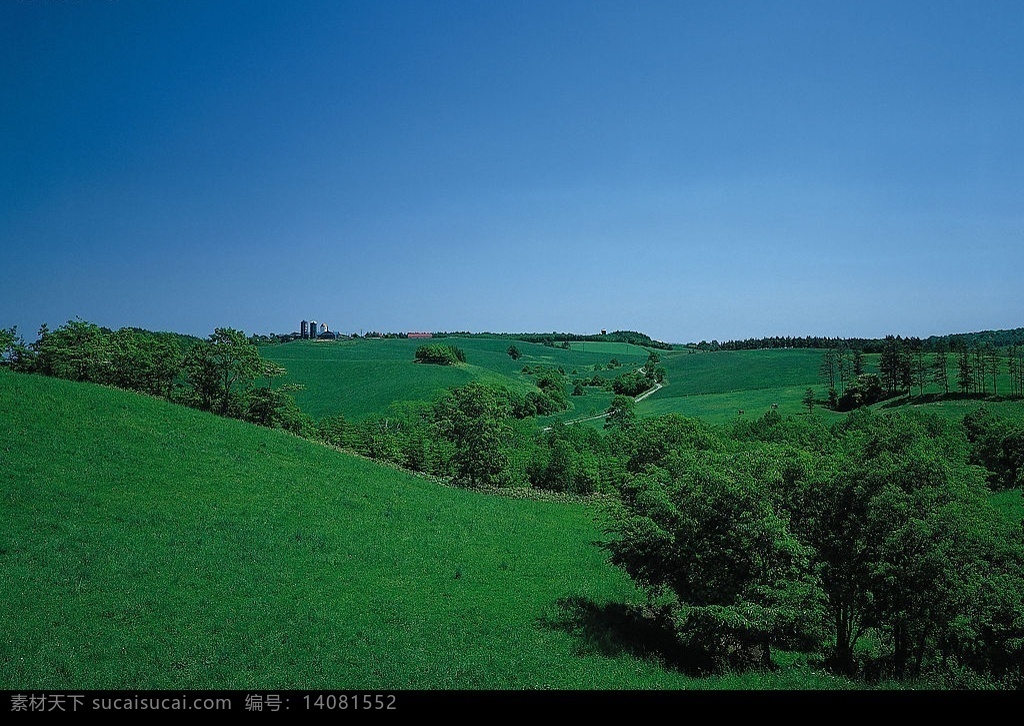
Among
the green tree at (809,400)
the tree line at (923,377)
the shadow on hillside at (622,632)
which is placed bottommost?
the shadow on hillside at (622,632)

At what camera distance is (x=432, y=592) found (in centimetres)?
2059

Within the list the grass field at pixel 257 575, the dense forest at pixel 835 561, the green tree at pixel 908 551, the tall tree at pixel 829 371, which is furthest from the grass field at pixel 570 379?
the green tree at pixel 908 551

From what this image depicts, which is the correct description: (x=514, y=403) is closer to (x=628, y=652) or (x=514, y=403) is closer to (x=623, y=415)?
(x=623, y=415)

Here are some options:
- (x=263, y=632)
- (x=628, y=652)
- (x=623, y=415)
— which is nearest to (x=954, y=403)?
(x=623, y=415)

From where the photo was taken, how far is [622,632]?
2019cm

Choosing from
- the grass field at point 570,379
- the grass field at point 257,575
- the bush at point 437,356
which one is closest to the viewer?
the grass field at point 257,575

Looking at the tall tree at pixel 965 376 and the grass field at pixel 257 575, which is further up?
the tall tree at pixel 965 376

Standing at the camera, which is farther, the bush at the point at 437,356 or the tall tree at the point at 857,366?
the bush at the point at 437,356

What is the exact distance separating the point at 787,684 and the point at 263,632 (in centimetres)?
1417

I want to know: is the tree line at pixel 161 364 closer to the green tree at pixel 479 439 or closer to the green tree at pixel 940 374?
the green tree at pixel 479 439

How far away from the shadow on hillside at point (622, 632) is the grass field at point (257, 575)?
0.39ft

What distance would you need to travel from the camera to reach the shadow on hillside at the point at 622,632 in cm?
1802

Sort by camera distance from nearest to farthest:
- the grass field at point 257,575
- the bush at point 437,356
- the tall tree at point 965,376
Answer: the grass field at point 257,575 < the tall tree at point 965,376 < the bush at point 437,356

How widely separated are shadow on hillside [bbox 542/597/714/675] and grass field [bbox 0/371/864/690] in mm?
120
